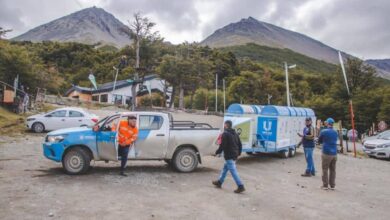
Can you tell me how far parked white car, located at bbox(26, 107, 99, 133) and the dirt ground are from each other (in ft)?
22.5

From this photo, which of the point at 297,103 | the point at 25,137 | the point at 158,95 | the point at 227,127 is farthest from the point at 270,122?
the point at 158,95

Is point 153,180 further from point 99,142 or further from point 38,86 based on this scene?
point 38,86

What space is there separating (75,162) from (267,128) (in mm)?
7897

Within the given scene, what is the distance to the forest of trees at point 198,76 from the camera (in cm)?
3558

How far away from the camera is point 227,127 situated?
8.70 meters

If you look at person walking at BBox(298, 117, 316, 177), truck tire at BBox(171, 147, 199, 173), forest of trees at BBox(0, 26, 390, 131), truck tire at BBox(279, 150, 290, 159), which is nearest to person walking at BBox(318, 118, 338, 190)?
person walking at BBox(298, 117, 316, 177)

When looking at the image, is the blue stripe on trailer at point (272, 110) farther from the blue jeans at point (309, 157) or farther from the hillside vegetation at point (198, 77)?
the hillside vegetation at point (198, 77)

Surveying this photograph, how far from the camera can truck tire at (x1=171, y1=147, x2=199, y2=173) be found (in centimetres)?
1066

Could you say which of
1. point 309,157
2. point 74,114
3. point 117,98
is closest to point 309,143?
point 309,157

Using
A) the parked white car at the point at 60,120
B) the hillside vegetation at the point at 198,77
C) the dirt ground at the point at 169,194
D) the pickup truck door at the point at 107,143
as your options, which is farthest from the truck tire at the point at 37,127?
the hillside vegetation at the point at 198,77

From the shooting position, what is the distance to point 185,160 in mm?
10758

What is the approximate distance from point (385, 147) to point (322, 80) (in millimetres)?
51247

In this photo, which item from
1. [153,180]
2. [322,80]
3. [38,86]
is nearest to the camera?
[153,180]

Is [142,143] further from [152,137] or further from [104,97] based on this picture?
[104,97]
